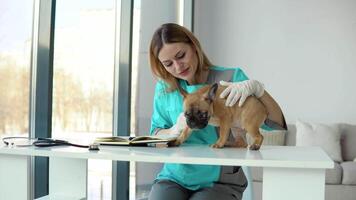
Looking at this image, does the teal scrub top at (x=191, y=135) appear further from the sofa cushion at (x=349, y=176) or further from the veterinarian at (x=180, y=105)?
the sofa cushion at (x=349, y=176)

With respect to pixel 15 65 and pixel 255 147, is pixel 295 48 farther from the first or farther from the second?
pixel 255 147

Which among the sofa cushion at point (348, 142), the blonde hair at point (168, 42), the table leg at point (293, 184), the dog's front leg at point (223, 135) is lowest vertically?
the sofa cushion at point (348, 142)

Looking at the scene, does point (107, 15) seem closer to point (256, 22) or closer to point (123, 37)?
point (123, 37)

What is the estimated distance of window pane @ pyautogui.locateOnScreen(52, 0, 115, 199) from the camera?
2.33 meters

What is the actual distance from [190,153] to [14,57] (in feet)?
3.70

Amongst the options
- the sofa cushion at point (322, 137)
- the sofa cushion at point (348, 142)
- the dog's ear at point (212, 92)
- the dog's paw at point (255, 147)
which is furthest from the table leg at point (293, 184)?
the sofa cushion at point (348, 142)

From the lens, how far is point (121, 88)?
3.00 m

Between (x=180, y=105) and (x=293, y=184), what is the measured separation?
580mm

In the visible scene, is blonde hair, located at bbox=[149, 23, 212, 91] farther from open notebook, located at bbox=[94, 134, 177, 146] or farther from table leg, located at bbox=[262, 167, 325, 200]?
table leg, located at bbox=[262, 167, 325, 200]

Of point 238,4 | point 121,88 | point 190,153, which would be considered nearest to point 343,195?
point 121,88

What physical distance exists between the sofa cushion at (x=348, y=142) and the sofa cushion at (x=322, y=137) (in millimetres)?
106

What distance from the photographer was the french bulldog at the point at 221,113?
131 centimetres

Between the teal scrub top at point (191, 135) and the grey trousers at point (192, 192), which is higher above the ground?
the teal scrub top at point (191, 135)

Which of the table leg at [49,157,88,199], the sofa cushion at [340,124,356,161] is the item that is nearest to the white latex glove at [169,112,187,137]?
the table leg at [49,157,88,199]
